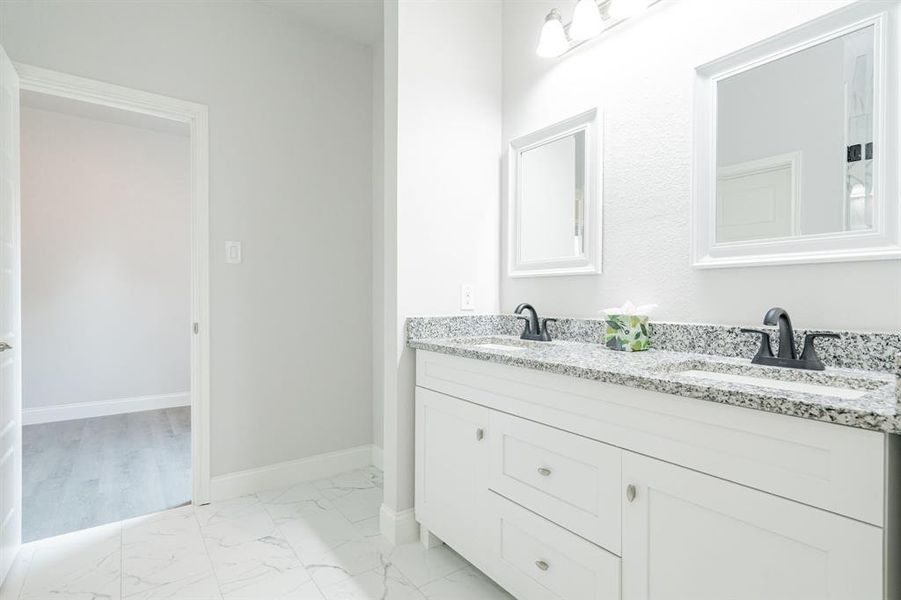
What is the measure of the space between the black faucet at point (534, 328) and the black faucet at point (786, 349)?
0.81 meters

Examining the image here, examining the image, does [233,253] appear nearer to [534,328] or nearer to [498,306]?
[498,306]

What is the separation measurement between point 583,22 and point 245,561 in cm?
245

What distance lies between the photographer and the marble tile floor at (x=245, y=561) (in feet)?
5.41

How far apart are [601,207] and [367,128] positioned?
1671 mm

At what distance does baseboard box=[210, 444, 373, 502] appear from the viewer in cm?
241

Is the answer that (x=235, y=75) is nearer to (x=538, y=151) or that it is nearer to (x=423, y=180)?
(x=423, y=180)

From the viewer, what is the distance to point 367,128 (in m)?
2.90

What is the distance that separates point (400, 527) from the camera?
1985 millimetres

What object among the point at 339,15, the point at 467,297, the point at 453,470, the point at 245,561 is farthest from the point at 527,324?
the point at 339,15

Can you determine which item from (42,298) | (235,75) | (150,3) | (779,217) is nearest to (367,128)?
(235,75)

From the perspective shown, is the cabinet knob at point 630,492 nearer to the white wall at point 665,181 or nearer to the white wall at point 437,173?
the white wall at point 665,181

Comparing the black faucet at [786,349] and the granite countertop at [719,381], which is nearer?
the granite countertop at [719,381]

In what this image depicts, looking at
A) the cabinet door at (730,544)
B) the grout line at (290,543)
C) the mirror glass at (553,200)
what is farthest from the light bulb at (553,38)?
the grout line at (290,543)

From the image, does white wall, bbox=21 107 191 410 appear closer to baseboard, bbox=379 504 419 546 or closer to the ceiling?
the ceiling
